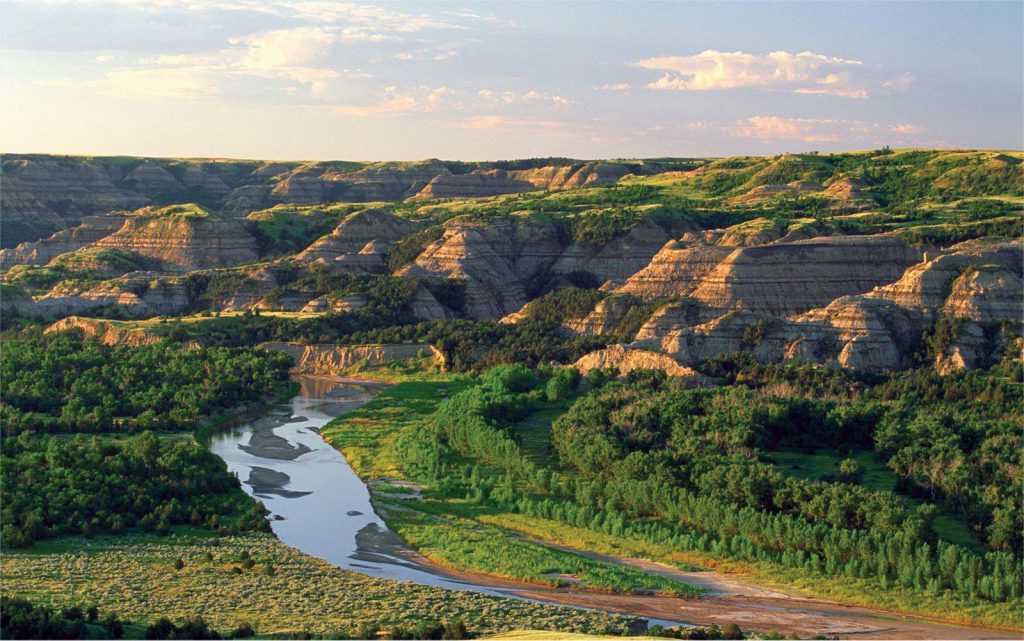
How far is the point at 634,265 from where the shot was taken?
14150 cm

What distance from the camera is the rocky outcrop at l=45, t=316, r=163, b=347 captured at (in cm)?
11300

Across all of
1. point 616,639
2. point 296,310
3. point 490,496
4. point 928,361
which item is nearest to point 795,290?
point 928,361

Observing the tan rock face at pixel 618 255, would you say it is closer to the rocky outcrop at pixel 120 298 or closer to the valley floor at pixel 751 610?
the rocky outcrop at pixel 120 298

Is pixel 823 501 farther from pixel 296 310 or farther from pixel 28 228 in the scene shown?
pixel 28 228

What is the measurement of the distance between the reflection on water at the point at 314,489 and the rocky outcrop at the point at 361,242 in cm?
4677

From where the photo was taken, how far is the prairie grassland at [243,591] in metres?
46.1

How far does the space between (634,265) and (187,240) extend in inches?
2098

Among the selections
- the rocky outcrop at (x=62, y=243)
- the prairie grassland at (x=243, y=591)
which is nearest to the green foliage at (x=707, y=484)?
the prairie grassland at (x=243, y=591)

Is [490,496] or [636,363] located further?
[636,363]

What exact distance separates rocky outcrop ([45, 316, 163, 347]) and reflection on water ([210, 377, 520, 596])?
19281 millimetres

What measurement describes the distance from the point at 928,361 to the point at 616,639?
200 feet

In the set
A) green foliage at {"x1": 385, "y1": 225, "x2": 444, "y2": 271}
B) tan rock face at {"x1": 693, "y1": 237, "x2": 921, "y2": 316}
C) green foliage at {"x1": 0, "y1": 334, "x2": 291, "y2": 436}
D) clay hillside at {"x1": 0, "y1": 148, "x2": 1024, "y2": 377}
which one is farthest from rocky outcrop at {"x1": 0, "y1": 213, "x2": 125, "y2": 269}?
tan rock face at {"x1": 693, "y1": 237, "x2": 921, "y2": 316}

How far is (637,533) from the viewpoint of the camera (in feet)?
192

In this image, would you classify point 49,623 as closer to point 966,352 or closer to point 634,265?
point 966,352
